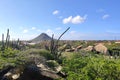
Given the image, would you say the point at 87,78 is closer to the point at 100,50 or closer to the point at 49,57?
the point at 49,57

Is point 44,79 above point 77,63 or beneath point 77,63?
beneath

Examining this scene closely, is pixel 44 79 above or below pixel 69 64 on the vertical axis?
below

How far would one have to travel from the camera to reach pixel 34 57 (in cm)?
1938

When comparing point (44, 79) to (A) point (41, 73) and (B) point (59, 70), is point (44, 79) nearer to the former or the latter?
(A) point (41, 73)

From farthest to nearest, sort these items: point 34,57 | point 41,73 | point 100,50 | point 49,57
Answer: point 100,50
point 49,57
point 34,57
point 41,73

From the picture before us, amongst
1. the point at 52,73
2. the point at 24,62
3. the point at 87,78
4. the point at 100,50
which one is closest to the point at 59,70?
the point at 52,73

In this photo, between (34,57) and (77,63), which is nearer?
(77,63)

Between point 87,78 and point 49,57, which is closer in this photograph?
point 87,78

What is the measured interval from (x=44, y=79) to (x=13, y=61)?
2.86m

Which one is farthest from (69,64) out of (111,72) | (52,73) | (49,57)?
(49,57)

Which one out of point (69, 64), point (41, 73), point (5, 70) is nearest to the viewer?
point (69, 64)

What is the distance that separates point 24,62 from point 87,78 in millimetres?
7487

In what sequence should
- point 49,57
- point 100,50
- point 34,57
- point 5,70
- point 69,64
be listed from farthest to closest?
1. point 100,50
2. point 49,57
3. point 34,57
4. point 5,70
5. point 69,64

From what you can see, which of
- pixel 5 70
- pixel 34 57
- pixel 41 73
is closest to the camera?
pixel 41 73
